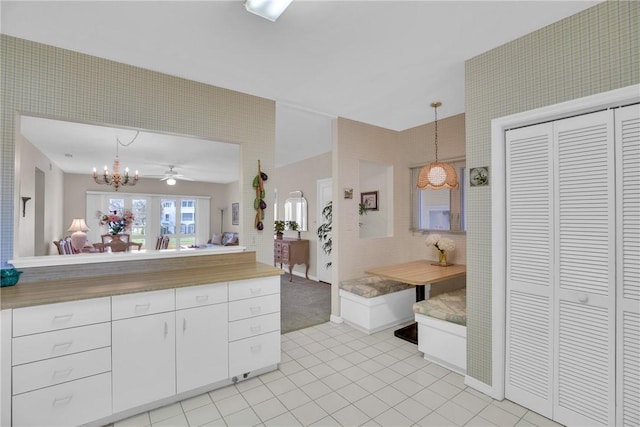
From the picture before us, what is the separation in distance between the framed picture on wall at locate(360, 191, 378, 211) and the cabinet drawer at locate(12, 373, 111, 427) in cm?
373

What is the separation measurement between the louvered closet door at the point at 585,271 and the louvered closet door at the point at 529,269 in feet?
0.19

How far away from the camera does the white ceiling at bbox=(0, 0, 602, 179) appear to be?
1670 millimetres

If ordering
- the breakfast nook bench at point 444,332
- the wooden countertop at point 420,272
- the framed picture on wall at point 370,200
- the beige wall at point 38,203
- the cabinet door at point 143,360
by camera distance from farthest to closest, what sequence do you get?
the framed picture on wall at point 370,200
the beige wall at point 38,203
the wooden countertop at point 420,272
the breakfast nook bench at point 444,332
the cabinet door at point 143,360

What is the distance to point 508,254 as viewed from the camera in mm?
2039

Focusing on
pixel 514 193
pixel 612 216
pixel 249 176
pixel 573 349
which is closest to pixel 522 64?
pixel 514 193

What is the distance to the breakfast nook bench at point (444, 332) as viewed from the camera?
93.4 inches

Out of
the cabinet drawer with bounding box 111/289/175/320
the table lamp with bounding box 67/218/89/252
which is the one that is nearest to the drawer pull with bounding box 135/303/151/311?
the cabinet drawer with bounding box 111/289/175/320

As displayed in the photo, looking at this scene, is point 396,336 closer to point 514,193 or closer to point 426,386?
point 426,386

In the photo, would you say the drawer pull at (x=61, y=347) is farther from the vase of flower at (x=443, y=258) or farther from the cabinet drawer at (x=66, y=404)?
the vase of flower at (x=443, y=258)

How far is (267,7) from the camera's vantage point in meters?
1.59

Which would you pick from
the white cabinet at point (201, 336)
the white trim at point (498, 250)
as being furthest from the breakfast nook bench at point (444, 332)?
the white cabinet at point (201, 336)

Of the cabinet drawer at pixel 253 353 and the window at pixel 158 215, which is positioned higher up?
the window at pixel 158 215

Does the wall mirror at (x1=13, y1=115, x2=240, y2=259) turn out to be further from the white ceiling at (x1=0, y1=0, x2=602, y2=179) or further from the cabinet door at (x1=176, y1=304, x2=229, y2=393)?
the cabinet door at (x1=176, y1=304, x2=229, y2=393)

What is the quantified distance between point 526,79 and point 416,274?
1.94m
